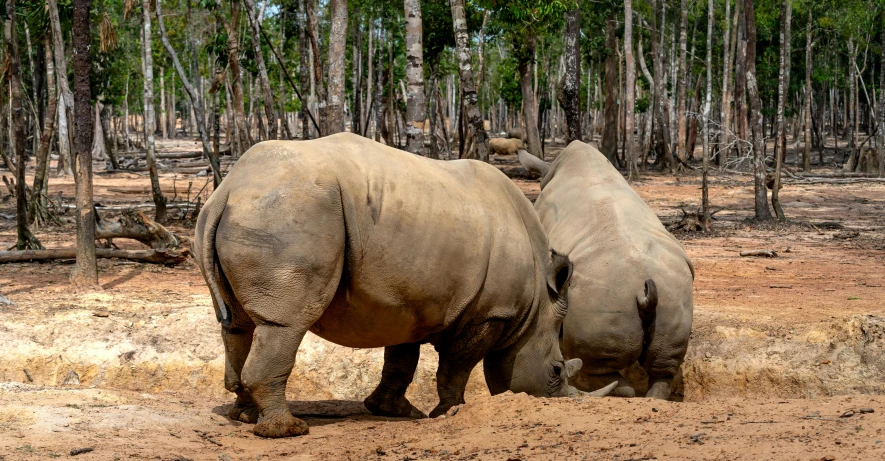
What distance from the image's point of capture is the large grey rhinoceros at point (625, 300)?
800cm

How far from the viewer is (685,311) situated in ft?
26.9

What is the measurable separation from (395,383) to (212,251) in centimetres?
246

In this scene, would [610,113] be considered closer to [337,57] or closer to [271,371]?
[337,57]

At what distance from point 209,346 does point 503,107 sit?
80.7 meters

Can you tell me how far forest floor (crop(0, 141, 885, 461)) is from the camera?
531 centimetres

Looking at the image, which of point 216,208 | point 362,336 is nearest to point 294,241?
point 216,208

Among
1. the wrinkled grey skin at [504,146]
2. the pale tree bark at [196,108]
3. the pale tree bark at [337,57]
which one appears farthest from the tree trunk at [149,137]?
the wrinkled grey skin at [504,146]

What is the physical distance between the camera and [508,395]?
6637 mm

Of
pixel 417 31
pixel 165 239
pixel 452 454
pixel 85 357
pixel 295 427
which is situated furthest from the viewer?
pixel 165 239

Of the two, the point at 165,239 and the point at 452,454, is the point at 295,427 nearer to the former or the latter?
the point at 452,454

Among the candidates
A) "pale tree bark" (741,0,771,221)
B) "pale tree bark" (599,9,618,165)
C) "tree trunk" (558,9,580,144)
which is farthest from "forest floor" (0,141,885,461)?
"pale tree bark" (599,9,618,165)

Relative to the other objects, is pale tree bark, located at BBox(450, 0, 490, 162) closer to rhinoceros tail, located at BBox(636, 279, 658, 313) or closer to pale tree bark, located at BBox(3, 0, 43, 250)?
pale tree bark, located at BBox(3, 0, 43, 250)

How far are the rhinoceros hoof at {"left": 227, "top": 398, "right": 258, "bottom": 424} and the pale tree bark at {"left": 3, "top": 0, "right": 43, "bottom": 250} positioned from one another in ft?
26.7

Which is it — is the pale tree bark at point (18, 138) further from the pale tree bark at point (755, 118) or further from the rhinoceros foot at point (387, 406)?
the pale tree bark at point (755, 118)
